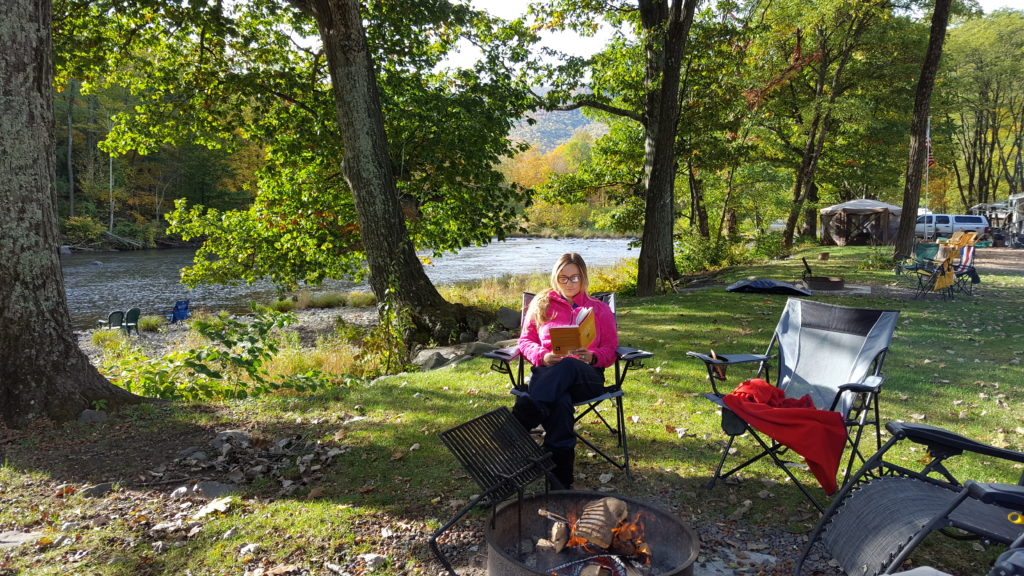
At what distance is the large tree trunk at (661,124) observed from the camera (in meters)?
9.85

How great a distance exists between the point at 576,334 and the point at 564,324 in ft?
1.37

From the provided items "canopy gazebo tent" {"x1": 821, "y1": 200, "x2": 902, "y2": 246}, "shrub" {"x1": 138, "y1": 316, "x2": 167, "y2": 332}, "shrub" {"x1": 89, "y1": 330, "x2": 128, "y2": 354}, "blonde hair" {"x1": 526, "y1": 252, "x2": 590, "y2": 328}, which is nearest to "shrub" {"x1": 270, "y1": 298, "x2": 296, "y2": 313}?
"shrub" {"x1": 138, "y1": 316, "x2": 167, "y2": 332}

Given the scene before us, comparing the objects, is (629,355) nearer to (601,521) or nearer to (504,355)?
(504,355)

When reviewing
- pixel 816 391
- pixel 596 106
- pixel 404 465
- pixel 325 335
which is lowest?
pixel 325 335

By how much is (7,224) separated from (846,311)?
590cm

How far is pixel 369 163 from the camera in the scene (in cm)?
773

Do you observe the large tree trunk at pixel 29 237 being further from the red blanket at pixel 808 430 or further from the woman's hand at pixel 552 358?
the red blanket at pixel 808 430

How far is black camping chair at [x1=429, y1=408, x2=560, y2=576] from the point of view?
2367mm

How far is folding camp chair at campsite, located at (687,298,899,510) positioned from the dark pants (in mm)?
745

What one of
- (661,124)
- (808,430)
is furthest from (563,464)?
(661,124)

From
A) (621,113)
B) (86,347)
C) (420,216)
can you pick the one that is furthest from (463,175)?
(86,347)

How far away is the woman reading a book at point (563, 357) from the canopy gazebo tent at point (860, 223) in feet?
78.5

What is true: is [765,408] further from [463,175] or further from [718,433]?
[463,175]

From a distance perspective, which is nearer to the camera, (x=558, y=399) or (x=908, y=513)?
(x=908, y=513)
